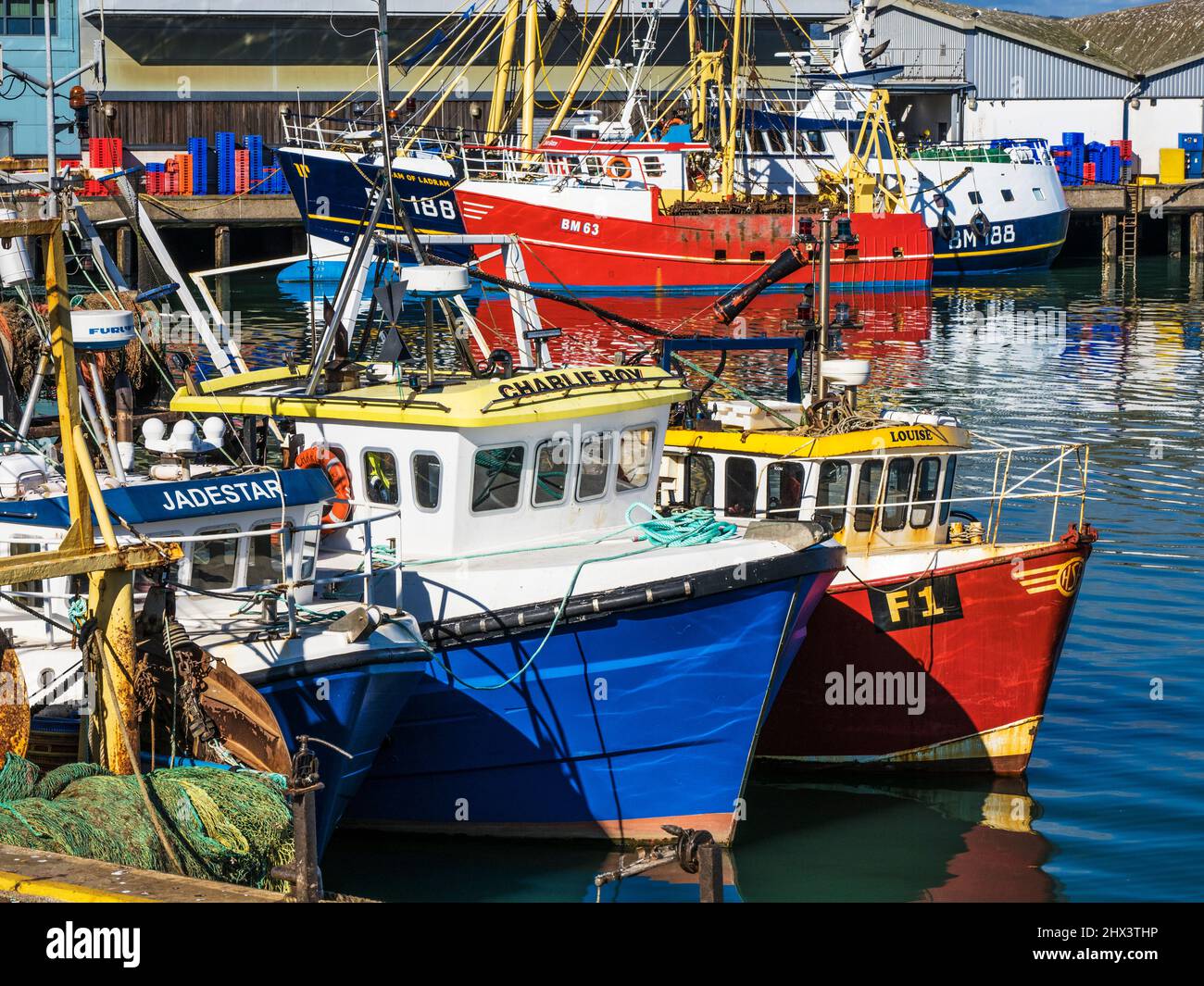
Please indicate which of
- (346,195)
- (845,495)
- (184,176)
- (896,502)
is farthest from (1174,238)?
(845,495)

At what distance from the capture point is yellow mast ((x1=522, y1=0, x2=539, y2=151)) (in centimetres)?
4166

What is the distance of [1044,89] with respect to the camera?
222 feet

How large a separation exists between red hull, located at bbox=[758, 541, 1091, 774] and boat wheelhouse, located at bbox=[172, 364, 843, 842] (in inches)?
53.7

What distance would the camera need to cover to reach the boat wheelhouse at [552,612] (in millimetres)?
12234

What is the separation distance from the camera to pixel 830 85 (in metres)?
54.2

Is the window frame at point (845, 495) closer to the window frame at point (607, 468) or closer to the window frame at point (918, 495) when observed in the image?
the window frame at point (918, 495)

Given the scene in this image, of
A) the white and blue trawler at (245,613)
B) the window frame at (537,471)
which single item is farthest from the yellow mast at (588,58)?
the white and blue trawler at (245,613)

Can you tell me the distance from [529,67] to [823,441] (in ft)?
98.3

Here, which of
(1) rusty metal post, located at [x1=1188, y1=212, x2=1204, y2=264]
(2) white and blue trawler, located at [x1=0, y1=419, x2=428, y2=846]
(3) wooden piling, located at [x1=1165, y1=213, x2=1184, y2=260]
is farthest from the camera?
(3) wooden piling, located at [x1=1165, y1=213, x2=1184, y2=260]

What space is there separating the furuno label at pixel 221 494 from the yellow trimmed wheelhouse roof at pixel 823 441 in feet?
14.1

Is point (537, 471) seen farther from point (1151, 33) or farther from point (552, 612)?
point (1151, 33)

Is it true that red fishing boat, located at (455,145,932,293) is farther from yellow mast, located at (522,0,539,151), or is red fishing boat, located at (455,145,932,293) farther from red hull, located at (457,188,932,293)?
yellow mast, located at (522,0,539,151)

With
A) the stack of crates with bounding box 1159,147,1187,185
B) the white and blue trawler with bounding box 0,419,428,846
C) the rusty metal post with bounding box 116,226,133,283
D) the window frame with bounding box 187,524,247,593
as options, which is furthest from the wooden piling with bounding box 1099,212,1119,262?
the window frame with bounding box 187,524,247,593
